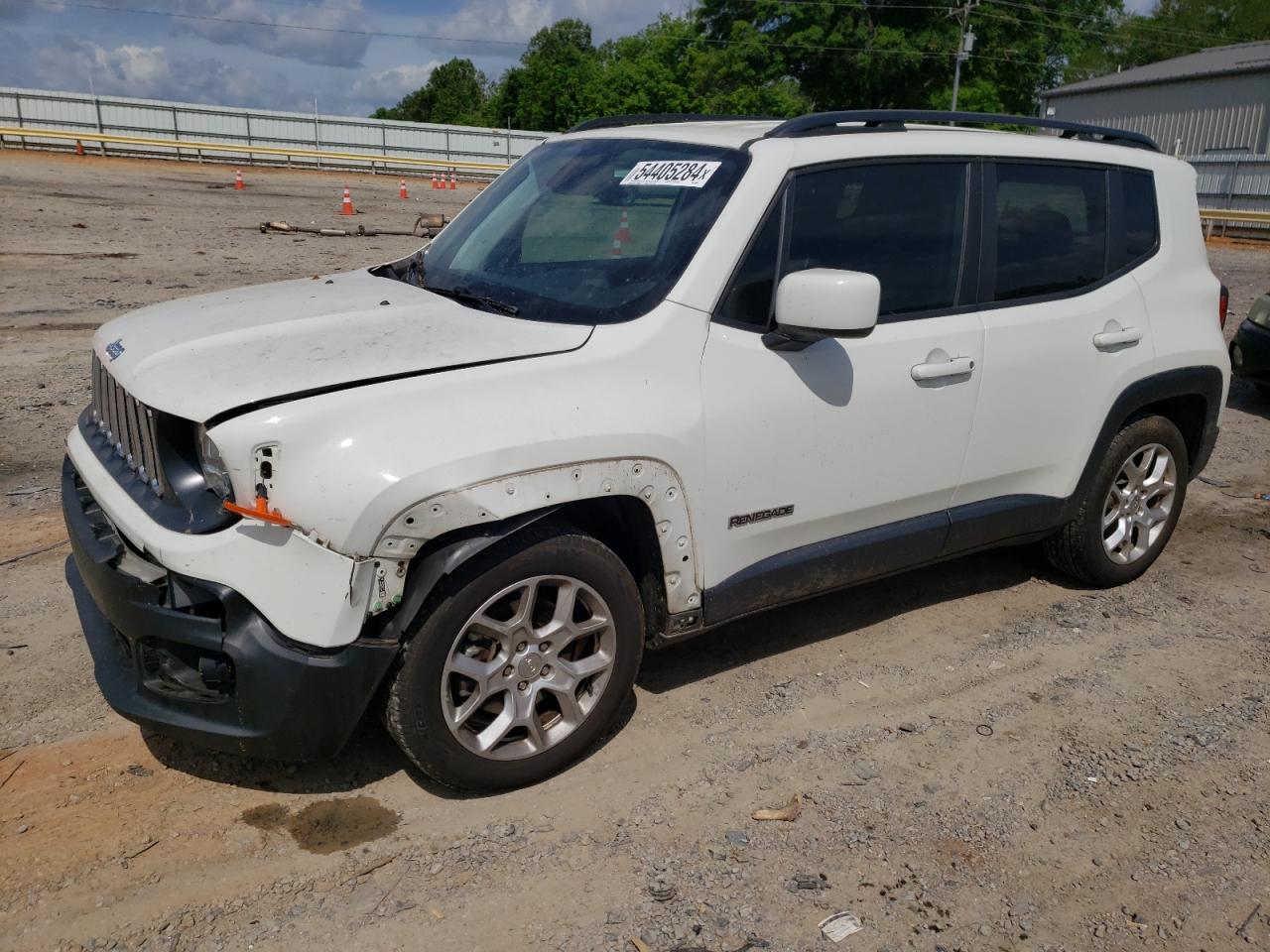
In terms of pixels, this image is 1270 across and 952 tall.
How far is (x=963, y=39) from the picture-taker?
133 ft

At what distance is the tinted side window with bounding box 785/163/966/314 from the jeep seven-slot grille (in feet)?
6.81

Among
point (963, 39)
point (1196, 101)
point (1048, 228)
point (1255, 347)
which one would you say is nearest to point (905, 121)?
point (1048, 228)

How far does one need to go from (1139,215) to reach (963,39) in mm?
40192

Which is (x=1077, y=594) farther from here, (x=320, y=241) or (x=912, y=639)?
(x=320, y=241)

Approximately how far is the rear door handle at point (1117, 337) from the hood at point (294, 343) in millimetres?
2372

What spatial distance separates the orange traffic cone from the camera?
3710 mm

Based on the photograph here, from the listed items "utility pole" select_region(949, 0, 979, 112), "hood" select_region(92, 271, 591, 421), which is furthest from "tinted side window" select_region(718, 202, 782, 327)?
"utility pole" select_region(949, 0, 979, 112)

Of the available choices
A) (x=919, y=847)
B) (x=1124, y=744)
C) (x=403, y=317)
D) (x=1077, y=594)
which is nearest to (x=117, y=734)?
(x=403, y=317)

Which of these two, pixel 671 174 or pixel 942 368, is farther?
pixel 942 368

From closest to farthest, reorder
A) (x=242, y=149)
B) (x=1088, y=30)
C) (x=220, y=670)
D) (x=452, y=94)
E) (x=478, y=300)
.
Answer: (x=220, y=670), (x=478, y=300), (x=242, y=149), (x=1088, y=30), (x=452, y=94)

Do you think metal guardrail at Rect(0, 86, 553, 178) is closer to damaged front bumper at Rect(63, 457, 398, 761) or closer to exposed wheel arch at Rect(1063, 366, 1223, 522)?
exposed wheel arch at Rect(1063, 366, 1223, 522)

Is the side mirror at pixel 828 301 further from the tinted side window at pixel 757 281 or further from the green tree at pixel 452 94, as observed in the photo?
the green tree at pixel 452 94

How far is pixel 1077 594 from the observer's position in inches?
201

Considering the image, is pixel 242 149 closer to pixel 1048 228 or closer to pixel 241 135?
pixel 241 135
